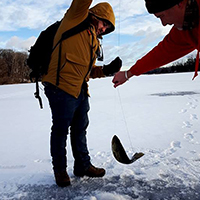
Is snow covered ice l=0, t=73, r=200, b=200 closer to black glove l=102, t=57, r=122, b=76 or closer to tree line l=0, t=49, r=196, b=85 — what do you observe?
black glove l=102, t=57, r=122, b=76

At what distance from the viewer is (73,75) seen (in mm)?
2135

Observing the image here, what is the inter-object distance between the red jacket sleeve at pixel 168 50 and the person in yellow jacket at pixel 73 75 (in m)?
0.49

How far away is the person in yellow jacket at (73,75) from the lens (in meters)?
2.05

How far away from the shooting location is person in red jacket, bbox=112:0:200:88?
4.40 ft

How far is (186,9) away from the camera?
4.39 ft

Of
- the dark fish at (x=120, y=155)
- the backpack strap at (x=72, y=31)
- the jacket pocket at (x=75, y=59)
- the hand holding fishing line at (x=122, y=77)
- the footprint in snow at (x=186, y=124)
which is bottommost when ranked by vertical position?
the footprint in snow at (x=186, y=124)

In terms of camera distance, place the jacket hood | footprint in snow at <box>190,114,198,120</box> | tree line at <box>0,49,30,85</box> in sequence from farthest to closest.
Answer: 1. tree line at <box>0,49,30,85</box>
2. footprint in snow at <box>190,114,198,120</box>
3. the jacket hood

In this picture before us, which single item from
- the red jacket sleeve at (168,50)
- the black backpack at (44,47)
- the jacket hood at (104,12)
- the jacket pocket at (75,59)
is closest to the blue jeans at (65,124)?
the black backpack at (44,47)

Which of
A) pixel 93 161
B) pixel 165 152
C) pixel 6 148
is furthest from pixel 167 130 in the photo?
pixel 6 148

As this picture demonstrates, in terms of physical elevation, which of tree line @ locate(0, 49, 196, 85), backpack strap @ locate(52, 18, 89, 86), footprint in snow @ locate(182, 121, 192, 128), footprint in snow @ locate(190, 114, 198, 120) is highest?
backpack strap @ locate(52, 18, 89, 86)

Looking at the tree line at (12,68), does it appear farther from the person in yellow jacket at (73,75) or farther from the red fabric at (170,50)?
the red fabric at (170,50)

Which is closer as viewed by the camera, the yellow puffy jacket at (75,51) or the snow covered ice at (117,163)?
the yellow puffy jacket at (75,51)

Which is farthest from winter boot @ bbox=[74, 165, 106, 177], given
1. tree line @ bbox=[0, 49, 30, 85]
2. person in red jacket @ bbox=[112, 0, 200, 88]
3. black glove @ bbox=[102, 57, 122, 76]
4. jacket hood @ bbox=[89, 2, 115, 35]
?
tree line @ bbox=[0, 49, 30, 85]

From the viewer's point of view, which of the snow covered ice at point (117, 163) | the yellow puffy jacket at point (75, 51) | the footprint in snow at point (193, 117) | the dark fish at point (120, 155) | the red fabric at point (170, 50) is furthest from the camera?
the footprint in snow at point (193, 117)
